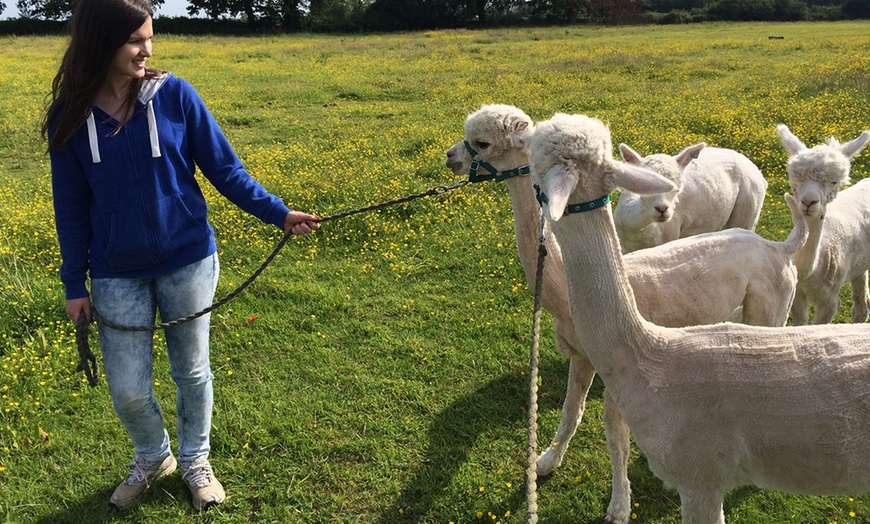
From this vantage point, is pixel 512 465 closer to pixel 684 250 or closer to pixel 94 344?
pixel 684 250

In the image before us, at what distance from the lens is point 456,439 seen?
4.06m

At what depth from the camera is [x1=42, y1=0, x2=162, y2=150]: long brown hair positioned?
2543 mm

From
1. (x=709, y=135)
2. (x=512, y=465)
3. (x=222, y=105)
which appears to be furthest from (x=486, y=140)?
(x=222, y=105)

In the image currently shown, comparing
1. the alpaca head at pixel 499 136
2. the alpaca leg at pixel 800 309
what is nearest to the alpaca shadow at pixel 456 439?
the alpaca head at pixel 499 136

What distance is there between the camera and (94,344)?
498 cm

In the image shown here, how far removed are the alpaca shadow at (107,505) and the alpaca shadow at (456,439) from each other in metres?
1.22

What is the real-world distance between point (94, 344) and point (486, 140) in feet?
11.9

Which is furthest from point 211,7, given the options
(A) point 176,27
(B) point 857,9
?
(B) point 857,9

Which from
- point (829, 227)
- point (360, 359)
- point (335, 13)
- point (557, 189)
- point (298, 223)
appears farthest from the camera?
point (335, 13)

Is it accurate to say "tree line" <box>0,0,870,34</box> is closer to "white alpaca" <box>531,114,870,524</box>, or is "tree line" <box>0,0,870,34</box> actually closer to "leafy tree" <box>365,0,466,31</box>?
"leafy tree" <box>365,0,466,31</box>

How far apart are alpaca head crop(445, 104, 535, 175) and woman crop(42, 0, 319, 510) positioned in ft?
3.73

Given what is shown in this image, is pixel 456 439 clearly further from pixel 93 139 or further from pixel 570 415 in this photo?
pixel 93 139

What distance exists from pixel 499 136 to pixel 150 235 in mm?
1977

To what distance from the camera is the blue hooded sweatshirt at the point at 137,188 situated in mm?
2730
